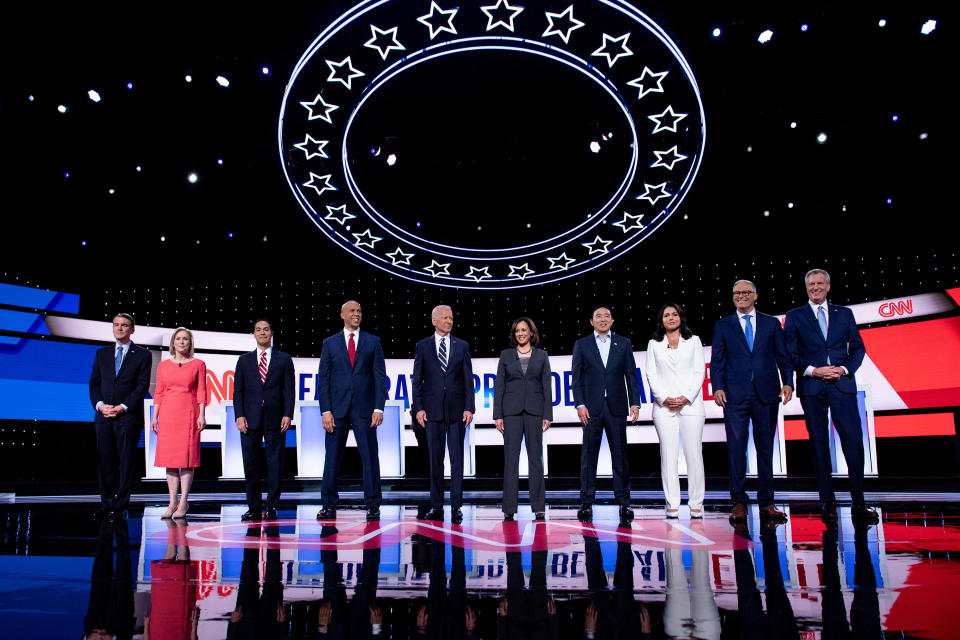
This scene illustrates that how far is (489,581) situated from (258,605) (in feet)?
2.30

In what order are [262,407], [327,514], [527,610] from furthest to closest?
[262,407], [327,514], [527,610]

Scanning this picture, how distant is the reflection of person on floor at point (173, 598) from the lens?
1.52m

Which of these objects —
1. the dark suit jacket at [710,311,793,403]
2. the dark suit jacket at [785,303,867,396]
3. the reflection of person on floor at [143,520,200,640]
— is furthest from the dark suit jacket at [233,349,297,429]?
the dark suit jacket at [785,303,867,396]

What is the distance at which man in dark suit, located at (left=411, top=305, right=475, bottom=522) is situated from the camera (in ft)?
14.2

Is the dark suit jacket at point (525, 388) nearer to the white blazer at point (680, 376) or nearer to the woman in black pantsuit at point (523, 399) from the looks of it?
the woman in black pantsuit at point (523, 399)

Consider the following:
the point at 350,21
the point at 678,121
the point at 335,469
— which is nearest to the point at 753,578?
the point at 335,469

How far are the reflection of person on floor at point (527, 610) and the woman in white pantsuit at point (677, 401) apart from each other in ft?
6.67

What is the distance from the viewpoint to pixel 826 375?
12.7 ft

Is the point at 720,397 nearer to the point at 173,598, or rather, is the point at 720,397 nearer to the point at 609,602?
the point at 609,602

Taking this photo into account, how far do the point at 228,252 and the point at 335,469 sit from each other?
8110 mm

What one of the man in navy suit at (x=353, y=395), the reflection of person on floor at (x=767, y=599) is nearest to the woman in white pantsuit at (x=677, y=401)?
the reflection of person on floor at (x=767, y=599)

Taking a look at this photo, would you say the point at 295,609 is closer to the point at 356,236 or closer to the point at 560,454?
the point at 356,236

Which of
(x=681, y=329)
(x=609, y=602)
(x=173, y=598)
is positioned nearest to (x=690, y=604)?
(x=609, y=602)

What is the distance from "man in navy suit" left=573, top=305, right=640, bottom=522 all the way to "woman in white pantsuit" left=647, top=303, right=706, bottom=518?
167mm
